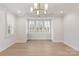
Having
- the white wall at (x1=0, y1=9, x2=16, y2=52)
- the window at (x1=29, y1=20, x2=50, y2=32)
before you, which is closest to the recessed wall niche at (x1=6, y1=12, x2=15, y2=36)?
the white wall at (x1=0, y1=9, x2=16, y2=52)

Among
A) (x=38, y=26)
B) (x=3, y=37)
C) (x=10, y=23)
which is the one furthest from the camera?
(x=38, y=26)

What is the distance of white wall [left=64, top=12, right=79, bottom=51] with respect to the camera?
4445mm

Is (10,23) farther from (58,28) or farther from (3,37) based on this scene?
(58,28)

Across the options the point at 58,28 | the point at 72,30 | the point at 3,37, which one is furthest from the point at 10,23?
the point at 72,30

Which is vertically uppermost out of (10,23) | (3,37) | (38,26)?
(10,23)

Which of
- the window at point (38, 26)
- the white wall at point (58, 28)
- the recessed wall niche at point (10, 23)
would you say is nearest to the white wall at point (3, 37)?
the recessed wall niche at point (10, 23)

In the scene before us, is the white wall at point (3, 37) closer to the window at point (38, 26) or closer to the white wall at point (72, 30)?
the window at point (38, 26)

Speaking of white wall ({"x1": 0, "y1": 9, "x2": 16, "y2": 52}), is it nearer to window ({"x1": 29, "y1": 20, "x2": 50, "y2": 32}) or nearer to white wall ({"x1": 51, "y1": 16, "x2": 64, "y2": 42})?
window ({"x1": 29, "y1": 20, "x2": 50, "y2": 32})

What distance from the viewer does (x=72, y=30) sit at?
480 centimetres

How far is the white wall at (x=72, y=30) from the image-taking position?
4.44 meters

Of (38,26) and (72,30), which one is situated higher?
(38,26)

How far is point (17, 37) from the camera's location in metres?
4.68

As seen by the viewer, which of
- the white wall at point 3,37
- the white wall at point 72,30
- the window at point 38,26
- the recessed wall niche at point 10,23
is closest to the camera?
the white wall at point 3,37

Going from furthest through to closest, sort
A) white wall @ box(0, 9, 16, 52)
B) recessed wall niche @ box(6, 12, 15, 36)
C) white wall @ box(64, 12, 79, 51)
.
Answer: recessed wall niche @ box(6, 12, 15, 36), white wall @ box(64, 12, 79, 51), white wall @ box(0, 9, 16, 52)
